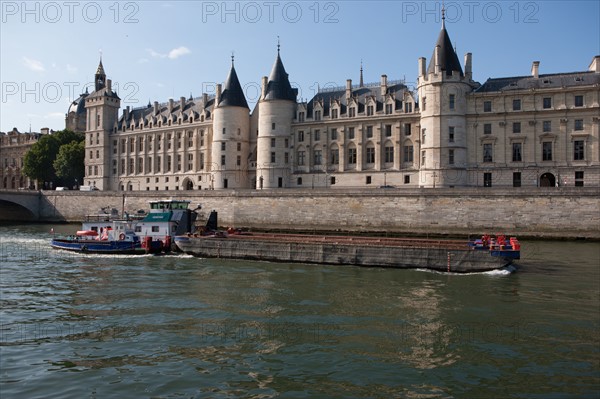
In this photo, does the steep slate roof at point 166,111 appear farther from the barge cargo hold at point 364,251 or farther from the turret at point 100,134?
the barge cargo hold at point 364,251

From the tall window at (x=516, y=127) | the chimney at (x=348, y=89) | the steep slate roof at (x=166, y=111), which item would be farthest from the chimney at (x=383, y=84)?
the steep slate roof at (x=166, y=111)

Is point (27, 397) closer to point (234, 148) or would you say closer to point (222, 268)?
point (222, 268)

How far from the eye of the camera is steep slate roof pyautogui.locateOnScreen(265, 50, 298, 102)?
6588 centimetres

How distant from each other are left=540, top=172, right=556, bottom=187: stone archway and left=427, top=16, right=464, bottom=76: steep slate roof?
1355 centimetres

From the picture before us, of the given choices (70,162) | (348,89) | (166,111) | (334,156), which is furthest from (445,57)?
(70,162)

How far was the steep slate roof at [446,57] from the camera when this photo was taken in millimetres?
54812

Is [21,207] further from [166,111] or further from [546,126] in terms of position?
[546,126]

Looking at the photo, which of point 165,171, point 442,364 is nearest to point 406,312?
point 442,364

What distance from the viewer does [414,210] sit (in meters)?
47.7

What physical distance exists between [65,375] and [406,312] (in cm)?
1043

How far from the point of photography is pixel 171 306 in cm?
1822

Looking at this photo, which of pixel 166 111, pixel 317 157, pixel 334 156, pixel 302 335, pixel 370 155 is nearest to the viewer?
pixel 302 335

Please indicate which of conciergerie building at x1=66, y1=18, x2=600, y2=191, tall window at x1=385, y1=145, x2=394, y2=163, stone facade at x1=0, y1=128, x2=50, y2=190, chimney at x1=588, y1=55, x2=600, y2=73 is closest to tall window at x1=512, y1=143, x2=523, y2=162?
conciergerie building at x1=66, y1=18, x2=600, y2=191

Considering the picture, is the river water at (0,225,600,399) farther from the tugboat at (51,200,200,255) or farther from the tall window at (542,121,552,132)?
the tall window at (542,121,552,132)
